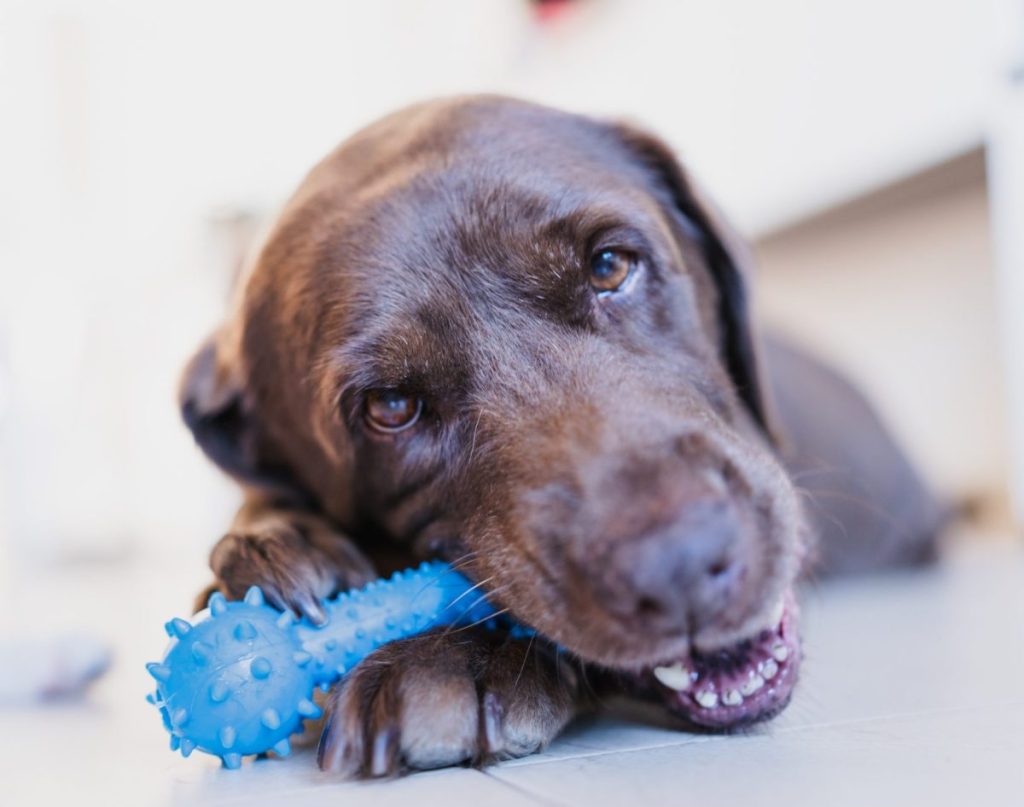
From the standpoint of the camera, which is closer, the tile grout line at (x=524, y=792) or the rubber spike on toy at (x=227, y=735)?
the tile grout line at (x=524, y=792)

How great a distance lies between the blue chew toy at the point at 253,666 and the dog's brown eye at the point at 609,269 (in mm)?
606

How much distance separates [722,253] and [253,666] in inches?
55.0

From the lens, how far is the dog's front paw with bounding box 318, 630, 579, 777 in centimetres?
135

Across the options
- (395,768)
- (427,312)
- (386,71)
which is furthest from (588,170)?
(386,71)

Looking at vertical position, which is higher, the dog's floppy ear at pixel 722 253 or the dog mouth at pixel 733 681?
the dog's floppy ear at pixel 722 253

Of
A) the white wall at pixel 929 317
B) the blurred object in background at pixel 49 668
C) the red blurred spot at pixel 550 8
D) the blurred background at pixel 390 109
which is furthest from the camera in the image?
the red blurred spot at pixel 550 8

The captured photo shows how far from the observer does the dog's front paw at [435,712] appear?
135 cm

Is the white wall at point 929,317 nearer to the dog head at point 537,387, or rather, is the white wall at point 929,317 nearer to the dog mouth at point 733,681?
the dog head at point 537,387

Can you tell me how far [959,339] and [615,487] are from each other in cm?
384

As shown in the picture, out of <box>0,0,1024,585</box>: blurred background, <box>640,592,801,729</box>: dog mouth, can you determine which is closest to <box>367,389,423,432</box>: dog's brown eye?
<box>640,592,801,729</box>: dog mouth

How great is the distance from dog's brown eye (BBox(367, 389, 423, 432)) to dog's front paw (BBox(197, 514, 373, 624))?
23cm

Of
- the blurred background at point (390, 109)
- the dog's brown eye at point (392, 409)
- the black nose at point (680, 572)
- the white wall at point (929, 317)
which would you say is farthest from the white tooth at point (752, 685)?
the white wall at point (929, 317)

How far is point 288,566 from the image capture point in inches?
65.9

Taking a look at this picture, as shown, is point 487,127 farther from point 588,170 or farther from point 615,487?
point 615,487
